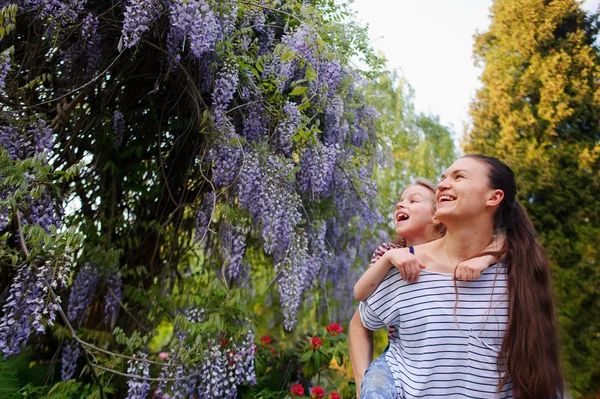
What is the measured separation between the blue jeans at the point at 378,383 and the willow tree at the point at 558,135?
360 cm

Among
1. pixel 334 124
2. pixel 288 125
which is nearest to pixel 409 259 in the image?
pixel 288 125

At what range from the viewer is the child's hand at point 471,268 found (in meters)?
1.56

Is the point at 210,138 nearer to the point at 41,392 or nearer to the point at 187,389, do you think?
the point at 187,389

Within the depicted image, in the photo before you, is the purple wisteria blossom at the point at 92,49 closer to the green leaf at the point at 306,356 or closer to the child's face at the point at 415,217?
the child's face at the point at 415,217

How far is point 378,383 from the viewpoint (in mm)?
1585

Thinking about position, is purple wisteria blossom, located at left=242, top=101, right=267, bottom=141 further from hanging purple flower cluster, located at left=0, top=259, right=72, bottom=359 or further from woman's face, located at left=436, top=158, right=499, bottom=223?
woman's face, located at left=436, top=158, right=499, bottom=223

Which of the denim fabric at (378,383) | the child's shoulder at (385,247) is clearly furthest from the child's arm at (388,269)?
the child's shoulder at (385,247)

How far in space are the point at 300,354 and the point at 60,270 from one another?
165cm

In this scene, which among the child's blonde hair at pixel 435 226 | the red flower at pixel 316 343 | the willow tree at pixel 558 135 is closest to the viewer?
the child's blonde hair at pixel 435 226

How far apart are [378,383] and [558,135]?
481 centimetres

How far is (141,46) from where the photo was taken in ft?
9.93

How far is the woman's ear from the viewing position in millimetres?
1662

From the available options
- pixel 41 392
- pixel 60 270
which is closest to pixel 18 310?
pixel 60 270

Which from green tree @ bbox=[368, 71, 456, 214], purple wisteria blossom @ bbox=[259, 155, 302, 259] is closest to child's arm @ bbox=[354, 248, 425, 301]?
purple wisteria blossom @ bbox=[259, 155, 302, 259]
